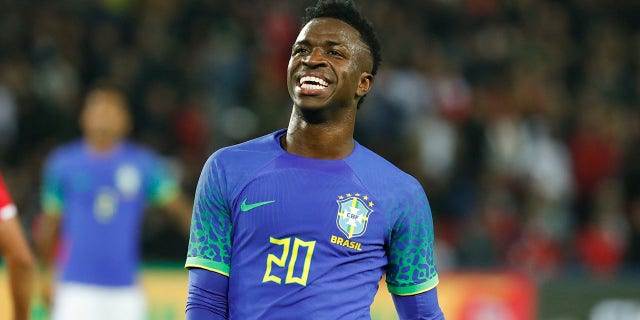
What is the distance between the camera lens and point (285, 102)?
12000mm

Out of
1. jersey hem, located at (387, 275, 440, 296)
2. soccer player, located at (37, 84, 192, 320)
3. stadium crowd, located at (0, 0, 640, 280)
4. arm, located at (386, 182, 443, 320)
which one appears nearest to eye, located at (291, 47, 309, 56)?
arm, located at (386, 182, 443, 320)

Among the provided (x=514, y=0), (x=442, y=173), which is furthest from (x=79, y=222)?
(x=514, y=0)

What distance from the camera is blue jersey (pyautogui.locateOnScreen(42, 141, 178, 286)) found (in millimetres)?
7926

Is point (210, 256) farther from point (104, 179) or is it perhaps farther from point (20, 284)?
point (104, 179)

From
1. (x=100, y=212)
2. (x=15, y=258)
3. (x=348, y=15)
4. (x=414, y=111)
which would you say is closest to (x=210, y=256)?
(x=348, y=15)

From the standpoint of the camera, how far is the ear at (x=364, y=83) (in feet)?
11.5

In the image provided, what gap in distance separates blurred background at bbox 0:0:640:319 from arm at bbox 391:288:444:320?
20.7 ft

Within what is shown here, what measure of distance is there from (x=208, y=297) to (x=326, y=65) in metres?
0.78

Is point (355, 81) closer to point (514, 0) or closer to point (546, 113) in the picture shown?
point (546, 113)

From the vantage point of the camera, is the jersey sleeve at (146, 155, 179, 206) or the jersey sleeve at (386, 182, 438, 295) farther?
the jersey sleeve at (146, 155, 179, 206)

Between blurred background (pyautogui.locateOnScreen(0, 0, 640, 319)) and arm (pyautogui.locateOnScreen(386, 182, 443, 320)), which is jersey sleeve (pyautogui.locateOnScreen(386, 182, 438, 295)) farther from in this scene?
blurred background (pyautogui.locateOnScreen(0, 0, 640, 319))

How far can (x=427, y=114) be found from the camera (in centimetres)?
1205

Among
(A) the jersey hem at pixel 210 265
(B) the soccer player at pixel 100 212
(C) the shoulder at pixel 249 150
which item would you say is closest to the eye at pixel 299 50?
(C) the shoulder at pixel 249 150

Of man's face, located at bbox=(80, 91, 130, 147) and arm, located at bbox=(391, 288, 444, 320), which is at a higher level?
man's face, located at bbox=(80, 91, 130, 147)
